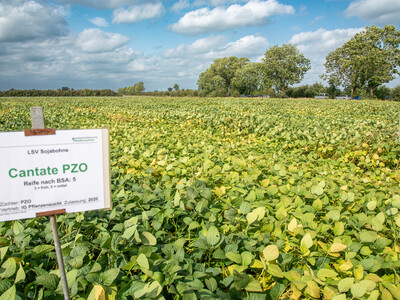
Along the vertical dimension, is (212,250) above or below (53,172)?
below

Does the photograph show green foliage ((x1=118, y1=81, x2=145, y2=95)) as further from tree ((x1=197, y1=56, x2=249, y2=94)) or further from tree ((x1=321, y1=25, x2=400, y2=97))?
tree ((x1=321, y1=25, x2=400, y2=97))

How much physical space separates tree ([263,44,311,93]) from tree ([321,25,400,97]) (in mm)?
10241

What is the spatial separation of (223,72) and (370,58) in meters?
44.1

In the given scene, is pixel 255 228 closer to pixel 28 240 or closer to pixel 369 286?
pixel 369 286

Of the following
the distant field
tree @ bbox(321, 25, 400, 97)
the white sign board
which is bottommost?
the distant field

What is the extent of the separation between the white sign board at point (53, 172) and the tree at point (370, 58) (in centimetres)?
4888

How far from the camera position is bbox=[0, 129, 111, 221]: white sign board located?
1.09 meters

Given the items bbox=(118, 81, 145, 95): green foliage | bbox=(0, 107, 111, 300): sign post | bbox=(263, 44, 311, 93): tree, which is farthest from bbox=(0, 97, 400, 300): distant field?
bbox=(118, 81, 145, 95): green foliage

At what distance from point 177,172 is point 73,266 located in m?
1.39

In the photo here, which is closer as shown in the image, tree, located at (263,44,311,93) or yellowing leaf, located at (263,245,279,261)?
yellowing leaf, located at (263,245,279,261)

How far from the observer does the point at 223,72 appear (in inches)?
3063

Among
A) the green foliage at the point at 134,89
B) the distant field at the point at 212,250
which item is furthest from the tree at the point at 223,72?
the distant field at the point at 212,250

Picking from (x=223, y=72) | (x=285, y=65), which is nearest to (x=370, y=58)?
(x=285, y=65)

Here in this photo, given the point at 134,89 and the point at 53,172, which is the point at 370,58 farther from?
the point at 134,89
